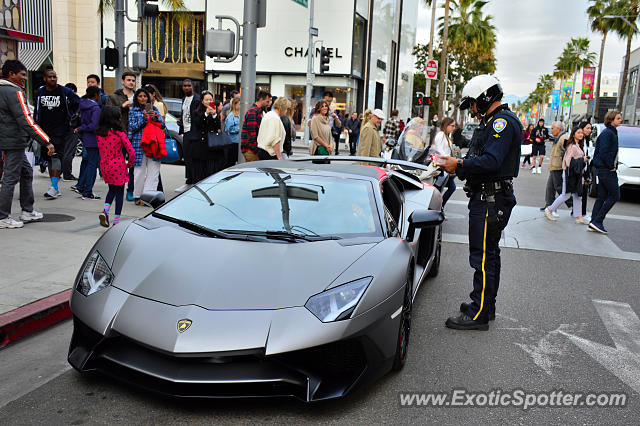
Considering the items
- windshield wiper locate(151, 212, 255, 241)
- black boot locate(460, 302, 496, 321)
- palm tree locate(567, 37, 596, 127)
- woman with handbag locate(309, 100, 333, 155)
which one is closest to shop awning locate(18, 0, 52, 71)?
woman with handbag locate(309, 100, 333, 155)

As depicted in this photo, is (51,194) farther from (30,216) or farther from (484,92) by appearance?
(484,92)

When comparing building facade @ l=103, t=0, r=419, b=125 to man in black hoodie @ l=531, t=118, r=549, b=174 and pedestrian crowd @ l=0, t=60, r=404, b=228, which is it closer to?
man in black hoodie @ l=531, t=118, r=549, b=174

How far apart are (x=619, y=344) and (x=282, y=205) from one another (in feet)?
9.31

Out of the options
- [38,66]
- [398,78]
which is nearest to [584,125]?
[38,66]

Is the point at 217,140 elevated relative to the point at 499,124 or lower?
lower

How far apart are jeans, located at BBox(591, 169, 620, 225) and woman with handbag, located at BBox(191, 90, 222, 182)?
6.34 meters

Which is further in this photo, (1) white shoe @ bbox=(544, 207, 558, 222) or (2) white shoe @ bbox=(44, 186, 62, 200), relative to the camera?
(1) white shoe @ bbox=(544, 207, 558, 222)

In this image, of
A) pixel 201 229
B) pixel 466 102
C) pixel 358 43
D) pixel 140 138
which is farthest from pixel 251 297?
pixel 358 43

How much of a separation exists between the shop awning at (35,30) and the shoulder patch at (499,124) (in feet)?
93.2

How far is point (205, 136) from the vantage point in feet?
31.7

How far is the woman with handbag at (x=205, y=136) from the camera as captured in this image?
9539mm

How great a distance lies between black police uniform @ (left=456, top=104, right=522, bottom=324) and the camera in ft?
14.5

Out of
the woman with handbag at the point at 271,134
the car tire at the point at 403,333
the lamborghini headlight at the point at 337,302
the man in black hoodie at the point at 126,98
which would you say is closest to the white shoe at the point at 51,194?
the man in black hoodie at the point at 126,98

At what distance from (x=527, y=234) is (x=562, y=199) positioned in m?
1.76
